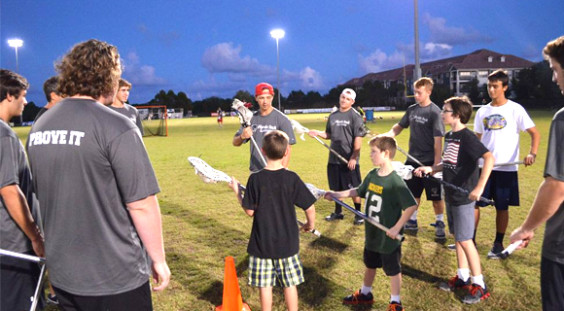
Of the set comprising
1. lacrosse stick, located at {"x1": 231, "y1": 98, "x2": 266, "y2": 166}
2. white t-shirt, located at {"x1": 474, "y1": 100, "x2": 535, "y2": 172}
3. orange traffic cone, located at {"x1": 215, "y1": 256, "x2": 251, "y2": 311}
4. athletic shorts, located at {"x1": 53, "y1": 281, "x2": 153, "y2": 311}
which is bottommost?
orange traffic cone, located at {"x1": 215, "y1": 256, "x2": 251, "y2": 311}

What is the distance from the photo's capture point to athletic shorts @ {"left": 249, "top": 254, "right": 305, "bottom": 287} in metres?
3.87

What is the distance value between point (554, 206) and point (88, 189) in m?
2.77

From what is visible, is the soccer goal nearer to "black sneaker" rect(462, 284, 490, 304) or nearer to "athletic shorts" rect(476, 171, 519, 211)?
"athletic shorts" rect(476, 171, 519, 211)

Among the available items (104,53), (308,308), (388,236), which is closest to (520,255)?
(388,236)

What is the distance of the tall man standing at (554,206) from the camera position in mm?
2520

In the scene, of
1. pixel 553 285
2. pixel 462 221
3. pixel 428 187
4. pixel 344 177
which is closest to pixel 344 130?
pixel 344 177

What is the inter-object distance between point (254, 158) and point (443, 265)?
3.00 m

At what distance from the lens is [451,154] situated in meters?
5.00

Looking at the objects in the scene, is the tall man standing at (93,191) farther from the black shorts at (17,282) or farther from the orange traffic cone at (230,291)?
the orange traffic cone at (230,291)

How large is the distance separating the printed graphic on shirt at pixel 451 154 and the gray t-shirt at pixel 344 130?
289 cm

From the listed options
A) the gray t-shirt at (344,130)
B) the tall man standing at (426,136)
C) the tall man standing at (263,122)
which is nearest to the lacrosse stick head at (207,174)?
the tall man standing at (263,122)

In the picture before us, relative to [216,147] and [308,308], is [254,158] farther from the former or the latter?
[216,147]

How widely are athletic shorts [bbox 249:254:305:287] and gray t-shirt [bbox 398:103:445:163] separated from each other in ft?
12.7

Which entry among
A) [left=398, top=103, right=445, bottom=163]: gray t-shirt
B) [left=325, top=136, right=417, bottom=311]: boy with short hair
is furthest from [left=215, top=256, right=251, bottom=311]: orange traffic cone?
[left=398, top=103, right=445, bottom=163]: gray t-shirt
